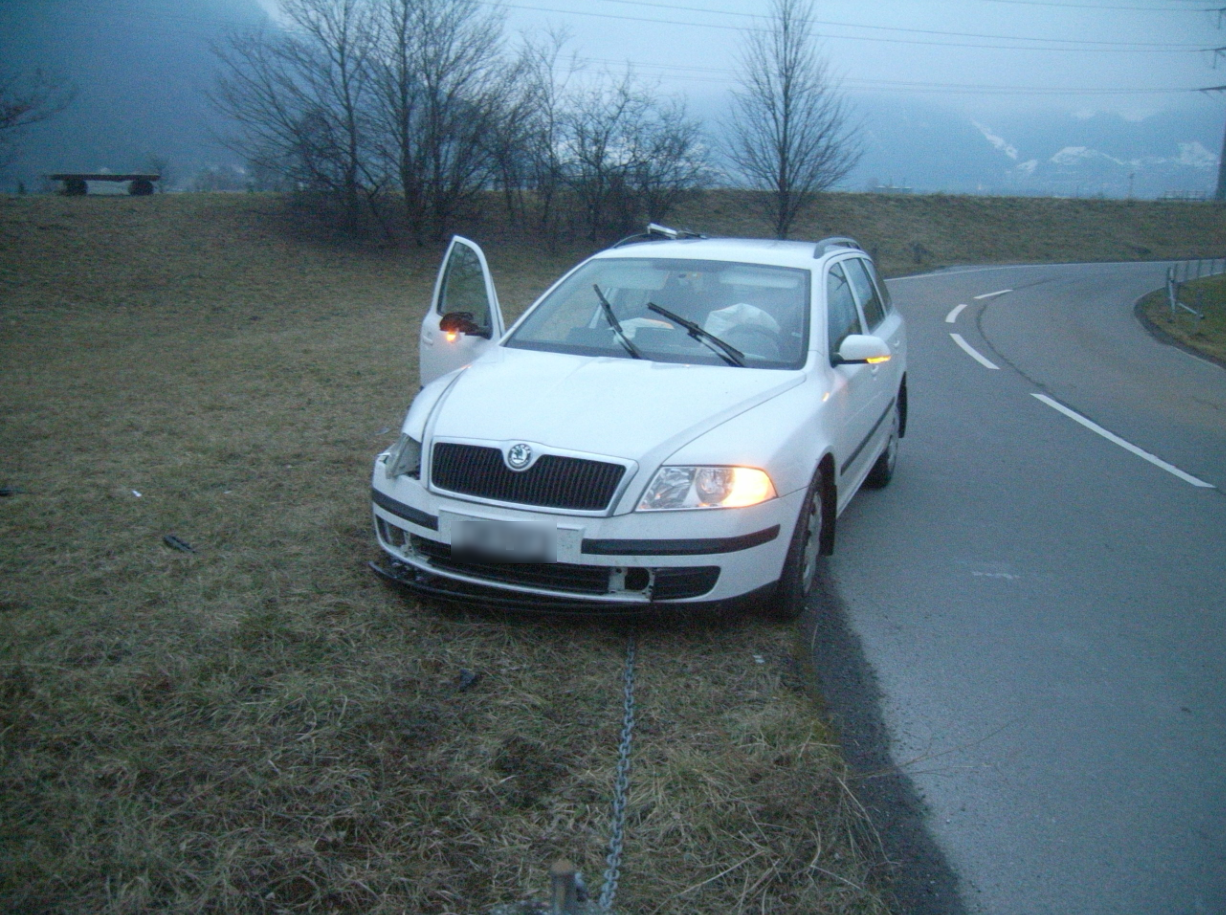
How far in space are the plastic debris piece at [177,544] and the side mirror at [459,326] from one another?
1.83 meters

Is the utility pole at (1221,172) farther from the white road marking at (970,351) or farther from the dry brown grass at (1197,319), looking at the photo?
the white road marking at (970,351)

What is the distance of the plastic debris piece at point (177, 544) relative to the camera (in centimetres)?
489

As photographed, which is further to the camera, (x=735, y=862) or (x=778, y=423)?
(x=778, y=423)

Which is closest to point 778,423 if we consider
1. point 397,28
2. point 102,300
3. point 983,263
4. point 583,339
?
point 583,339

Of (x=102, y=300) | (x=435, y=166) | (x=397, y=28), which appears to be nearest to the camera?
(x=102, y=300)

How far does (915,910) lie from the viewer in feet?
8.78

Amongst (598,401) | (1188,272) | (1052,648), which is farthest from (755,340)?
(1188,272)

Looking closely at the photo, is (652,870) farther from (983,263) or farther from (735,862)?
(983,263)

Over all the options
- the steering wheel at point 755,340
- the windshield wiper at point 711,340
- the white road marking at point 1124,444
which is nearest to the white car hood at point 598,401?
the windshield wiper at point 711,340

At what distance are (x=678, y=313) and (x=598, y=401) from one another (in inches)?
48.1

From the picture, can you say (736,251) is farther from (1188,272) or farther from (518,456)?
(1188,272)

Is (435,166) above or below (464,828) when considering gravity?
above

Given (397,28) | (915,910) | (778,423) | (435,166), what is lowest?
(915,910)

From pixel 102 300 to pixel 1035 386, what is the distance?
540 inches
